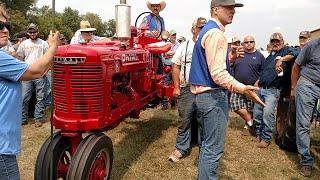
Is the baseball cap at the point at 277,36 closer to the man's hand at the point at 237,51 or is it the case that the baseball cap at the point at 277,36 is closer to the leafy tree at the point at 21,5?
the man's hand at the point at 237,51

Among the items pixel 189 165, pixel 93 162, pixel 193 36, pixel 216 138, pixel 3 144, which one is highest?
pixel 193 36

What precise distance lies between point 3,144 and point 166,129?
452cm

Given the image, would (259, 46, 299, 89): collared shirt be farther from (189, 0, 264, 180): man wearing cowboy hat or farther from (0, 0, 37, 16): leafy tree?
(0, 0, 37, 16): leafy tree

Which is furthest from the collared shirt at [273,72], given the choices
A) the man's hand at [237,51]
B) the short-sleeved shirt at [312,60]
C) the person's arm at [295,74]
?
the man's hand at [237,51]

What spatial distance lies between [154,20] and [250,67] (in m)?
1.72

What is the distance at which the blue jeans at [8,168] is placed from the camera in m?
2.48

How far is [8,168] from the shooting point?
252 centimetres

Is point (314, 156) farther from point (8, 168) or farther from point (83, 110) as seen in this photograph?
point (8, 168)

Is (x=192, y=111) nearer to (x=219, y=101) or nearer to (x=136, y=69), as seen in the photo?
(x=136, y=69)

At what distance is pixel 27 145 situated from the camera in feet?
19.3

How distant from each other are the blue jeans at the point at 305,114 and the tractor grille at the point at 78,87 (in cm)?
241

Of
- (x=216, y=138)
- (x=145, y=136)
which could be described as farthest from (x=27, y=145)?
(x=216, y=138)

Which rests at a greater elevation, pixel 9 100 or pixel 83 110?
pixel 9 100

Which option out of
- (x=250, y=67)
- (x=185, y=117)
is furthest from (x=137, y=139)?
(x=250, y=67)
